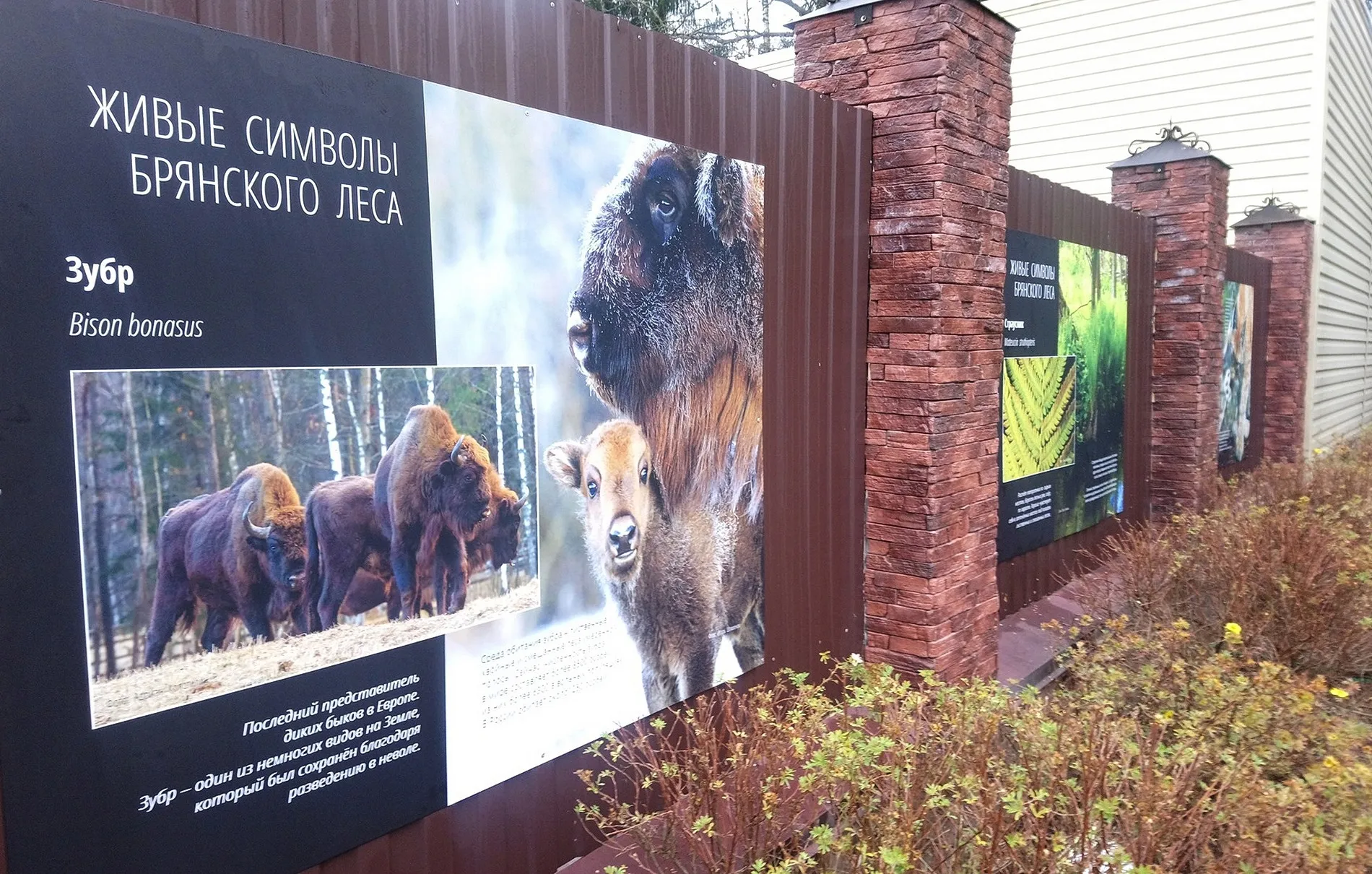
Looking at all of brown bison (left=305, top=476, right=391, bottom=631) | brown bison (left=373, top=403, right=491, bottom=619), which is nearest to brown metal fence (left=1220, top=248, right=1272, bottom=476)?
brown bison (left=373, top=403, right=491, bottom=619)

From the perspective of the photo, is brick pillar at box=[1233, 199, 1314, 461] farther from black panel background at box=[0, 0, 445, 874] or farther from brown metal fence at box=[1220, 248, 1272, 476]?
black panel background at box=[0, 0, 445, 874]

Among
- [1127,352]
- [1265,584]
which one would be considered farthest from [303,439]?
[1127,352]

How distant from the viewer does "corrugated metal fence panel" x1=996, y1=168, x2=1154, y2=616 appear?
5.75 metres

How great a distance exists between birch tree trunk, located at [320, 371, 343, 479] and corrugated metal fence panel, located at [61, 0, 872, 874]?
800mm

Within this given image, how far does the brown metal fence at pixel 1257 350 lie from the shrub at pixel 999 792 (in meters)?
8.34

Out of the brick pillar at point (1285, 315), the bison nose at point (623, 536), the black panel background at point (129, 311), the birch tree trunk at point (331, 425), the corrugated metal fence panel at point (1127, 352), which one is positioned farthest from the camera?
the brick pillar at point (1285, 315)

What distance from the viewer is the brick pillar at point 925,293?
411cm

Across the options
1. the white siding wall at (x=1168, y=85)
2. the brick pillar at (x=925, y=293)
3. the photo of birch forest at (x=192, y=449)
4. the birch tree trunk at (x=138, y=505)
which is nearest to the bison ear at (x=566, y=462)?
the photo of birch forest at (x=192, y=449)

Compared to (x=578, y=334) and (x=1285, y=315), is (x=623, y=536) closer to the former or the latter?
(x=578, y=334)

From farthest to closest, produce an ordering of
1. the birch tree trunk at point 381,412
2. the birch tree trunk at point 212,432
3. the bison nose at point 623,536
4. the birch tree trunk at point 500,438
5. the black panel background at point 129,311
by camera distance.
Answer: the bison nose at point 623,536, the birch tree trunk at point 500,438, the birch tree trunk at point 381,412, the birch tree trunk at point 212,432, the black panel background at point 129,311

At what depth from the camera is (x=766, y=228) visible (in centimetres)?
364

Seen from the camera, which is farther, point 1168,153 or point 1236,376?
point 1236,376

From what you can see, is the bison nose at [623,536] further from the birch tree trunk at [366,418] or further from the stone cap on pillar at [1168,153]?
the stone cap on pillar at [1168,153]

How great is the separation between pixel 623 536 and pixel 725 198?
1.34 meters
